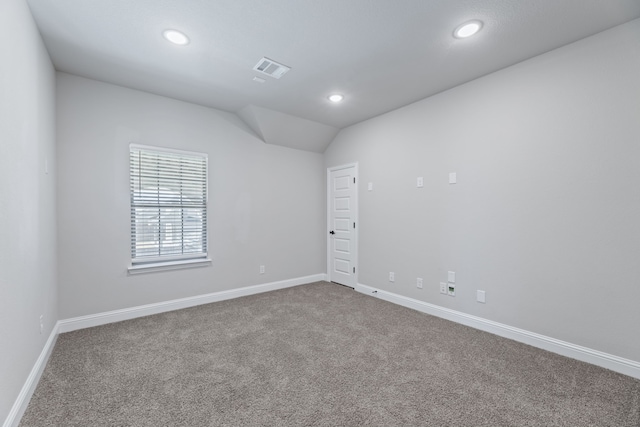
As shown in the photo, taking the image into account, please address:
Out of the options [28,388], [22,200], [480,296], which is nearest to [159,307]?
[28,388]

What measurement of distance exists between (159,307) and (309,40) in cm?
346

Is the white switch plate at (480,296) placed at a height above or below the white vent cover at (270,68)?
below

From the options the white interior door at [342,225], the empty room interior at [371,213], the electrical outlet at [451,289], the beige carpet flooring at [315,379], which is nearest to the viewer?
the beige carpet flooring at [315,379]

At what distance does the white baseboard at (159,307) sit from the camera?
2.92 meters

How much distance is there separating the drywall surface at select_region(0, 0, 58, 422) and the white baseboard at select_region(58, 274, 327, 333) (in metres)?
0.40

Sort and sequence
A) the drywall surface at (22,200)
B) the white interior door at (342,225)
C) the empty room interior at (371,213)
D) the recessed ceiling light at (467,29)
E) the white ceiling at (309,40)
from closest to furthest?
1. the drywall surface at (22,200)
2. the empty room interior at (371,213)
3. the white ceiling at (309,40)
4. the recessed ceiling light at (467,29)
5. the white interior door at (342,225)

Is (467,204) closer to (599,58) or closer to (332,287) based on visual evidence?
(599,58)

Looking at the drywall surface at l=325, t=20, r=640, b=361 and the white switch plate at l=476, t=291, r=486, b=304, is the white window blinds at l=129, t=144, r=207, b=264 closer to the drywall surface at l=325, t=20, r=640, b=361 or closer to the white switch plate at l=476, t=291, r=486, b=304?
Result: the drywall surface at l=325, t=20, r=640, b=361

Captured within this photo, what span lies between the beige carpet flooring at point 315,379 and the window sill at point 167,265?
59 centimetres

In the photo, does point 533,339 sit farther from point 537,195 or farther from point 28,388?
point 28,388

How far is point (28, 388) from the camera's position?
5.91ft

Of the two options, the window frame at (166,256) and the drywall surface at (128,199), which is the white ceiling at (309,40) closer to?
the drywall surface at (128,199)

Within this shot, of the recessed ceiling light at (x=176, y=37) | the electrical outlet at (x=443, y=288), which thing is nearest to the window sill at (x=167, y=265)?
the recessed ceiling light at (x=176, y=37)

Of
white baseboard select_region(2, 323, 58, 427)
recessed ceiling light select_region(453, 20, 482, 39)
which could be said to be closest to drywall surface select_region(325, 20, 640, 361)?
recessed ceiling light select_region(453, 20, 482, 39)
